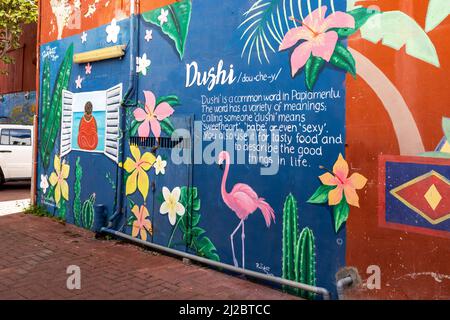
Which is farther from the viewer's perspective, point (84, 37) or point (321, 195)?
point (84, 37)

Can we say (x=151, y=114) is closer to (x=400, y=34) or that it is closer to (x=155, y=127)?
(x=155, y=127)

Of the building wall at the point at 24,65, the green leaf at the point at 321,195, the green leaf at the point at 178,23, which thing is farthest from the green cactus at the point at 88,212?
the building wall at the point at 24,65

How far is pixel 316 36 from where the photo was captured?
425cm

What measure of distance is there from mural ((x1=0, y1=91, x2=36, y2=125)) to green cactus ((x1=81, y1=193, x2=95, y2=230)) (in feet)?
32.5

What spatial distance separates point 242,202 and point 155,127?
1.88 metres

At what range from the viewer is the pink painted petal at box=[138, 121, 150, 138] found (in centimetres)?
618

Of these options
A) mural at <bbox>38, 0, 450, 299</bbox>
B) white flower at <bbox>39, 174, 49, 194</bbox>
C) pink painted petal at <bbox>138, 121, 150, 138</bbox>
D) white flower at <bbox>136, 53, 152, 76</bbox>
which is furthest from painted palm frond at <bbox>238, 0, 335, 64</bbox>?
white flower at <bbox>39, 174, 49, 194</bbox>

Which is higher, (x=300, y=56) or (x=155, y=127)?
(x=300, y=56)

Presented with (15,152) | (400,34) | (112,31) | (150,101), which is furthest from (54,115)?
(400,34)

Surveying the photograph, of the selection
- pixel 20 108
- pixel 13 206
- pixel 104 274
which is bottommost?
pixel 104 274

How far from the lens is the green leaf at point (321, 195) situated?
13.8 feet
